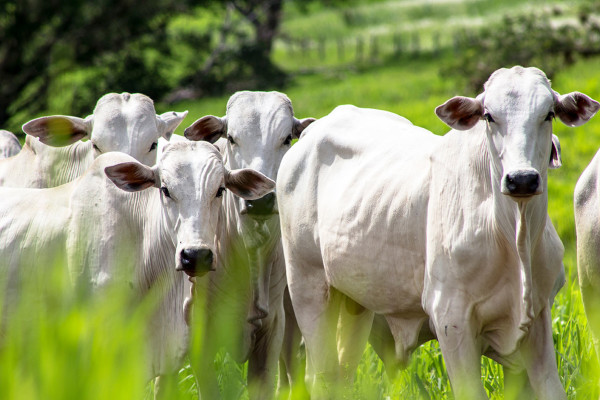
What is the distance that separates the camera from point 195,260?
13.8 ft

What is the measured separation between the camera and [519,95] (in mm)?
4004

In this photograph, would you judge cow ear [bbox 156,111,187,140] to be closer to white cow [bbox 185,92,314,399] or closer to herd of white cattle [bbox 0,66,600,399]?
herd of white cattle [bbox 0,66,600,399]

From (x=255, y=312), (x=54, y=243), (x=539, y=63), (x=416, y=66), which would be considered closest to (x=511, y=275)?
(x=255, y=312)

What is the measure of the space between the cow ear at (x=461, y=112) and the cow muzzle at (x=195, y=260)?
117 cm

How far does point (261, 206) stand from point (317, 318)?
2.29ft

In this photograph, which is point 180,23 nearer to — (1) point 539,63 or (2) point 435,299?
(1) point 539,63

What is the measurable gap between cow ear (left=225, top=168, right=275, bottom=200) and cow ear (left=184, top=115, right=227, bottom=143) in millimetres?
911

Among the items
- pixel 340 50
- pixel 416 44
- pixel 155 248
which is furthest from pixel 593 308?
pixel 340 50

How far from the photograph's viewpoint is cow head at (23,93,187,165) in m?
5.95

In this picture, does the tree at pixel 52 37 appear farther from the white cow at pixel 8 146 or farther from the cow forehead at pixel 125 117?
the cow forehead at pixel 125 117

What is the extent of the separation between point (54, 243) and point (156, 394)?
897 mm

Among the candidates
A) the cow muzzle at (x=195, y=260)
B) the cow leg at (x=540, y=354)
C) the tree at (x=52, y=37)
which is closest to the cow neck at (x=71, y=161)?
the cow muzzle at (x=195, y=260)

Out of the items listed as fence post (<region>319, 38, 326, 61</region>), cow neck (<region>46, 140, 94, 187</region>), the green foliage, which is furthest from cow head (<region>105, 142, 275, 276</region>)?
fence post (<region>319, 38, 326, 61</region>)

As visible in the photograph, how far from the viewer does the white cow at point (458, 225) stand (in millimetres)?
4020
